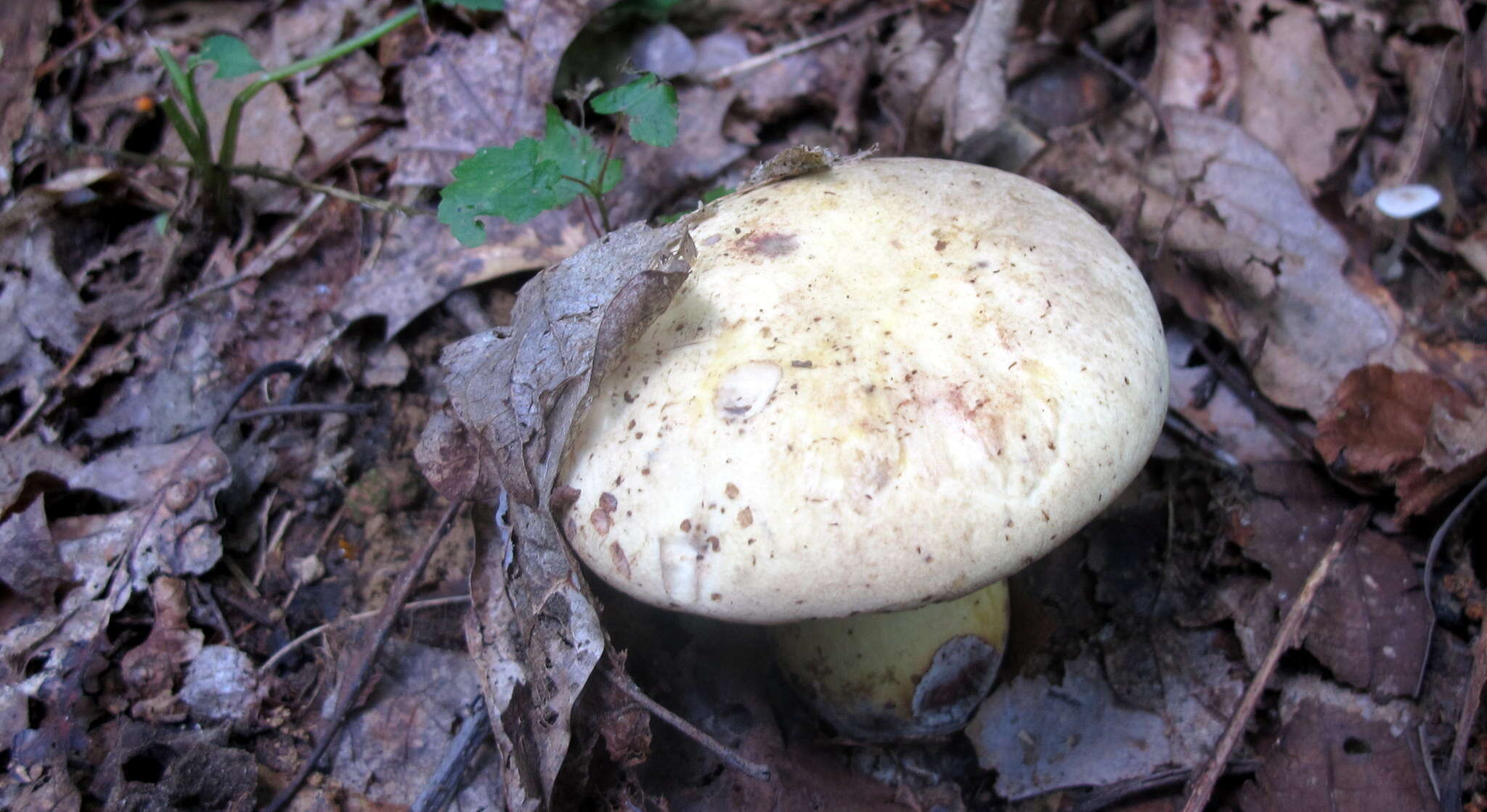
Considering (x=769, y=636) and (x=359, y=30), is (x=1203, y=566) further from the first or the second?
(x=359, y=30)

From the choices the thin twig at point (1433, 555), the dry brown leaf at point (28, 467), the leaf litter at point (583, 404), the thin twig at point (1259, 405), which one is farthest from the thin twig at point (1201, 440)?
the dry brown leaf at point (28, 467)

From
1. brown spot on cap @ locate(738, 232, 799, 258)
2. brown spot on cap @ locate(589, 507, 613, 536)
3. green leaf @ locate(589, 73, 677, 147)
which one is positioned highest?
green leaf @ locate(589, 73, 677, 147)

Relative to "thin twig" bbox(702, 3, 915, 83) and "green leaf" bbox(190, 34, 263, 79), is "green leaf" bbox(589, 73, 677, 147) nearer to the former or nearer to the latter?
"thin twig" bbox(702, 3, 915, 83)

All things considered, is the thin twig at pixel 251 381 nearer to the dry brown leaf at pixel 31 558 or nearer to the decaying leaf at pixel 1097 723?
the dry brown leaf at pixel 31 558

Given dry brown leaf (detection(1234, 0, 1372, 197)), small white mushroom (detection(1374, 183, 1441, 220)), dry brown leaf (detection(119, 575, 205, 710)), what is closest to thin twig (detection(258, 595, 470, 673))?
dry brown leaf (detection(119, 575, 205, 710))

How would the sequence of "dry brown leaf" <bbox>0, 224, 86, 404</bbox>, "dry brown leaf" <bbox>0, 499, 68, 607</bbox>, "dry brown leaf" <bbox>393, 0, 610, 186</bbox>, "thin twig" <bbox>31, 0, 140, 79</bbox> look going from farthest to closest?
"thin twig" <bbox>31, 0, 140, 79</bbox>
"dry brown leaf" <bbox>393, 0, 610, 186</bbox>
"dry brown leaf" <bbox>0, 224, 86, 404</bbox>
"dry brown leaf" <bbox>0, 499, 68, 607</bbox>

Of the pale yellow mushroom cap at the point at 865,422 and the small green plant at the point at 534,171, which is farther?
the small green plant at the point at 534,171

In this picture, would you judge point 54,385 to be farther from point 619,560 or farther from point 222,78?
point 619,560

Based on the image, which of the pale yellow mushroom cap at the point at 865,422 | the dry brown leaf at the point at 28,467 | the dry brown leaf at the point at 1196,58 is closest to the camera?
the pale yellow mushroom cap at the point at 865,422
